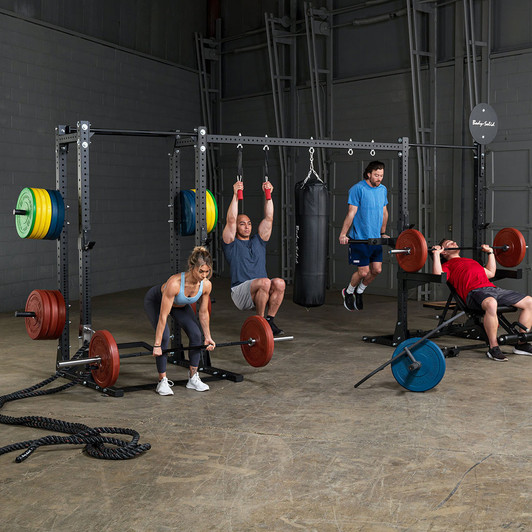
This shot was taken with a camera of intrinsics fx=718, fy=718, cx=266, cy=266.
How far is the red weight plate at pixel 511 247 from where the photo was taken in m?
6.12

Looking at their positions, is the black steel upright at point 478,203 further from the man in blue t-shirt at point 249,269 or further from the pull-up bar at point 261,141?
the man in blue t-shirt at point 249,269

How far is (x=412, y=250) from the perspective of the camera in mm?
5621

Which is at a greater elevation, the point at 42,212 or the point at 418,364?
the point at 42,212

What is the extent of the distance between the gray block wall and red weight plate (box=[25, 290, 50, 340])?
314 centimetres

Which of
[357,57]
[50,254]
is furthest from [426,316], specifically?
[50,254]

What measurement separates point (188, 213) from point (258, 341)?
1.01 metres

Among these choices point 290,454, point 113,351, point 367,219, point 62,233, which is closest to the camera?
point 290,454

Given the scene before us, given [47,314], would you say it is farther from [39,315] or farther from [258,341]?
[258,341]

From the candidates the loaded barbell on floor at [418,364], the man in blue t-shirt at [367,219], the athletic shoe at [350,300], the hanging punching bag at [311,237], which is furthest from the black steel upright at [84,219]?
the athletic shoe at [350,300]

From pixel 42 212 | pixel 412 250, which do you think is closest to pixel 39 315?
pixel 42 212

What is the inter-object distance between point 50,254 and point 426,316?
4325 mm

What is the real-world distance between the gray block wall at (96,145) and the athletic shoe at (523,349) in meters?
5.27

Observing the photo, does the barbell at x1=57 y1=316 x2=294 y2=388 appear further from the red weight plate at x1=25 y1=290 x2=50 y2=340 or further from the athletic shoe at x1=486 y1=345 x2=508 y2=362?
the athletic shoe at x1=486 y1=345 x2=508 y2=362

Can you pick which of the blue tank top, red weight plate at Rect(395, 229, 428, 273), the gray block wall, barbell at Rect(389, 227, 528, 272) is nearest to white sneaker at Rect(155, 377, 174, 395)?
the blue tank top
